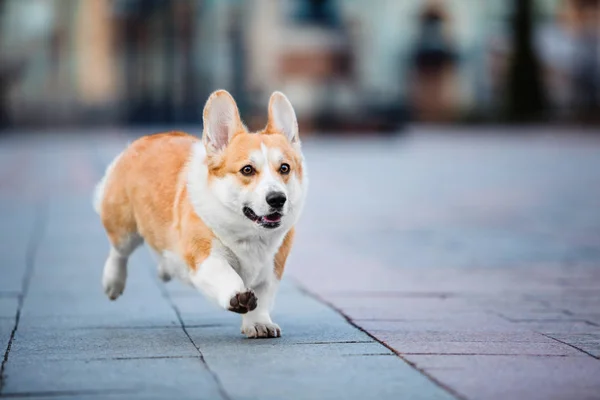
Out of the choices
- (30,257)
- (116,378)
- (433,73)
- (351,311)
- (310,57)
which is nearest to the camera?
(116,378)

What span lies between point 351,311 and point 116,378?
2.34 metres

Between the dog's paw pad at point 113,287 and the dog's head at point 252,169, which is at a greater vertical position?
the dog's head at point 252,169

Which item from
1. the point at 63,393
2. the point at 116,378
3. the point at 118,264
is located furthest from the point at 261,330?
the point at 63,393

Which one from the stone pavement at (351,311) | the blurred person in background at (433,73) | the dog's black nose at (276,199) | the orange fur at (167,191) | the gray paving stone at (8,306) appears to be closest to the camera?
the stone pavement at (351,311)

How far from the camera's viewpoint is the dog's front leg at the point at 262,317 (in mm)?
6301

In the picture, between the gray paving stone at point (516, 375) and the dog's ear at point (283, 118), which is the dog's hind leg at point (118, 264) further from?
the gray paving stone at point (516, 375)

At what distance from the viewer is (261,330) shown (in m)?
6.29

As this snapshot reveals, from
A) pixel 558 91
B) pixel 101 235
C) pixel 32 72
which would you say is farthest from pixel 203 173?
pixel 558 91

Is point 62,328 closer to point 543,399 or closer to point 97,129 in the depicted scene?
point 543,399

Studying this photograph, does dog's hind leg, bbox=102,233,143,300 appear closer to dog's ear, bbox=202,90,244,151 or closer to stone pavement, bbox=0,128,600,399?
stone pavement, bbox=0,128,600,399

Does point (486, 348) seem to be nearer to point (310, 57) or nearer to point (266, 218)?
point (266, 218)

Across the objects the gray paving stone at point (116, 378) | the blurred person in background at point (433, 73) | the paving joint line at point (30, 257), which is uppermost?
the gray paving stone at point (116, 378)

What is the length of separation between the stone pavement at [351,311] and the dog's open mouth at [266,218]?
56cm

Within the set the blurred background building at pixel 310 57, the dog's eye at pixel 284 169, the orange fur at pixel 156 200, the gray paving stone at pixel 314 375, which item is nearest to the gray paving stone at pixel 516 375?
the gray paving stone at pixel 314 375
